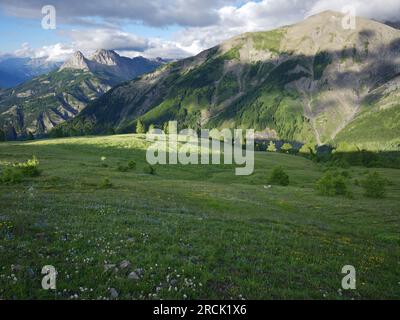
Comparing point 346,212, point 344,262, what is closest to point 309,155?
point 346,212

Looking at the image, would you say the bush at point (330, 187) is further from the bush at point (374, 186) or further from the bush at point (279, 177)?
the bush at point (279, 177)

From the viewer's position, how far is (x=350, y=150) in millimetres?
140750

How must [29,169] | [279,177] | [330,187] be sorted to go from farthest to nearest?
1. [279,177]
2. [330,187]
3. [29,169]

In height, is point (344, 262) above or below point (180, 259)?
below

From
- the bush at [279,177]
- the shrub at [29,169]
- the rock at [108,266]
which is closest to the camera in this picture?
the rock at [108,266]

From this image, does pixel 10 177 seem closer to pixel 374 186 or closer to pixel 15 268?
pixel 15 268

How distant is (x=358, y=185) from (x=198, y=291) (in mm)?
82677

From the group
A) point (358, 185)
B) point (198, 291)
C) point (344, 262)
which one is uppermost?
point (198, 291)

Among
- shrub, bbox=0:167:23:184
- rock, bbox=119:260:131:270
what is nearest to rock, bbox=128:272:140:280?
rock, bbox=119:260:131:270

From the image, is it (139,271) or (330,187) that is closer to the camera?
(139,271)

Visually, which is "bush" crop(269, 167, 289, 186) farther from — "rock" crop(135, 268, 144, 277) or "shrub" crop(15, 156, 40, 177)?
"rock" crop(135, 268, 144, 277)

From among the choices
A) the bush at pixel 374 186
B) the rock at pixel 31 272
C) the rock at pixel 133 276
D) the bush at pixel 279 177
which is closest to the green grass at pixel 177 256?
the rock at pixel 31 272

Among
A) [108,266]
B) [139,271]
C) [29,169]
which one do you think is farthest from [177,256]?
[29,169]
